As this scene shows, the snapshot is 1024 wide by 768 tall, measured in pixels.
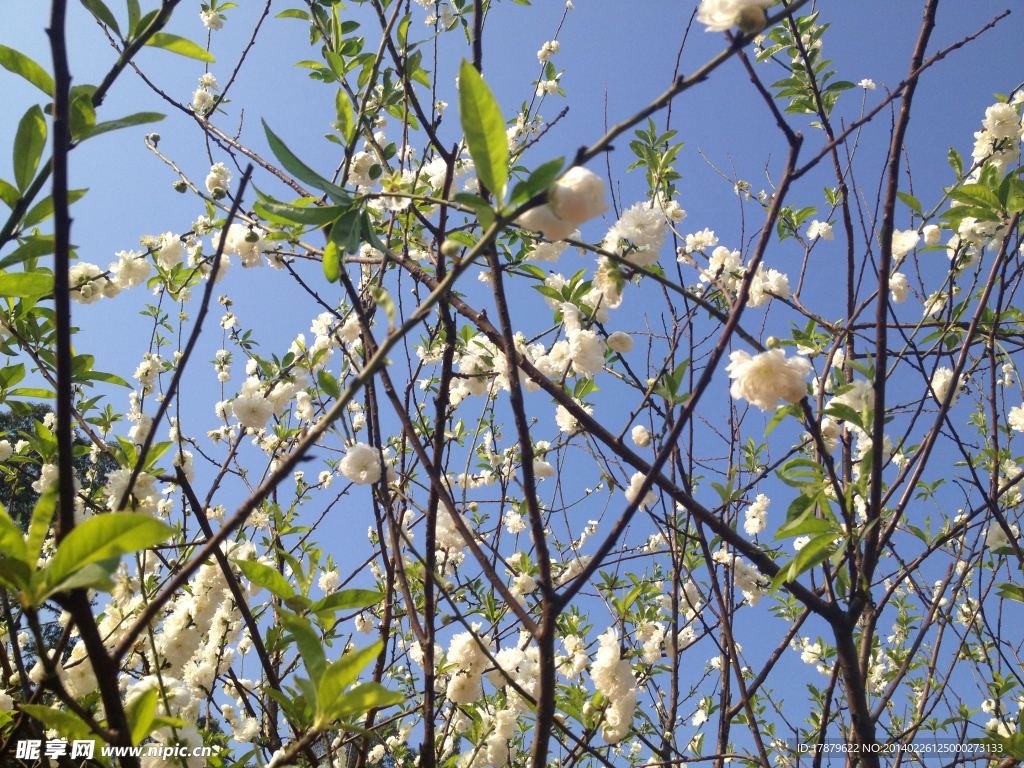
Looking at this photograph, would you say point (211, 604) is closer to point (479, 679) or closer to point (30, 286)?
point (479, 679)

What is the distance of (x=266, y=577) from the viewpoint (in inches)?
38.1

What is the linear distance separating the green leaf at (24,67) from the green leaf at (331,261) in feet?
1.64

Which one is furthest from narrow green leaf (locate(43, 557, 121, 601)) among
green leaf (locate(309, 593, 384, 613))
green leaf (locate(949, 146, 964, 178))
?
green leaf (locate(949, 146, 964, 178))

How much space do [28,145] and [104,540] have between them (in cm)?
72

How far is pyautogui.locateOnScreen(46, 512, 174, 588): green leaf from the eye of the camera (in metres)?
0.58

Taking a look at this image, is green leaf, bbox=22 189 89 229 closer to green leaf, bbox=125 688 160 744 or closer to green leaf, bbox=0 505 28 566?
green leaf, bbox=0 505 28 566

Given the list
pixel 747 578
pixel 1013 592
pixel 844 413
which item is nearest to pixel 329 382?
pixel 844 413

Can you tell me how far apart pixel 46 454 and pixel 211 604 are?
72 centimetres

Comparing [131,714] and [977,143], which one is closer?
[131,714]

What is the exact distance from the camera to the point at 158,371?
3340mm

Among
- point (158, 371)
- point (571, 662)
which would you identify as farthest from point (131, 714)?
point (158, 371)

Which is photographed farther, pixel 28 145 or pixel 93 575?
pixel 28 145

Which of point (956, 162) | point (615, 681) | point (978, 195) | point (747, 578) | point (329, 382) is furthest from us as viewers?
point (747, 578)

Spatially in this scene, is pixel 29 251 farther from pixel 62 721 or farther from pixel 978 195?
pixel 978 195
